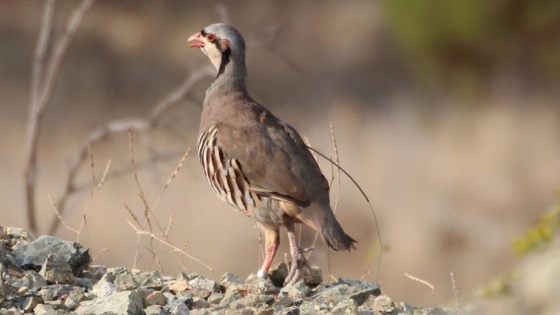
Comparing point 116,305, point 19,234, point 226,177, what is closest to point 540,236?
point 226,177

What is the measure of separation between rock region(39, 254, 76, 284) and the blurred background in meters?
7.84

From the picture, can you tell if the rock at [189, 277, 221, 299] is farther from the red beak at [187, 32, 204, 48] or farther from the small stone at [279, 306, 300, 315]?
the red beak at [187, 32, 204, 48]

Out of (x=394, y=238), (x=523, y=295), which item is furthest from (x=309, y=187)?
(x=394, y=238)

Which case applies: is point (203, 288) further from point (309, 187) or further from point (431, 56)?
point (431, 56)

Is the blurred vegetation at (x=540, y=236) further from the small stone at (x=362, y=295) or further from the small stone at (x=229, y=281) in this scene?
the small stone at (x=229, y=281)

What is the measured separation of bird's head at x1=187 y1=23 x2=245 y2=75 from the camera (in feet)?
18.6

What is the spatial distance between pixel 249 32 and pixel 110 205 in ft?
7.23

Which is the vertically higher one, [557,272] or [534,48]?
[534,48]

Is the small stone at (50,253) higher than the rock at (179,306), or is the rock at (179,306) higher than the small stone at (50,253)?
the small stone at (50,253)

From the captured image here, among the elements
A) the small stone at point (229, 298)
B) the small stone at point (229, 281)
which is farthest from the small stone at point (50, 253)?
the small stone at point (229, 298)

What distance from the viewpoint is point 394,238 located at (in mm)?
12422

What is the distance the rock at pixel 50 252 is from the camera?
450 centimetres

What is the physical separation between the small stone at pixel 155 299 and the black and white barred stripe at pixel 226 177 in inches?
39.0

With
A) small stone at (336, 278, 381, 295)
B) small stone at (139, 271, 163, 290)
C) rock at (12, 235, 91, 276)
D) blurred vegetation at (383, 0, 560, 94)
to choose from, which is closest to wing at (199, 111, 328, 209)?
small stone at (336, 278, 381, 295)
